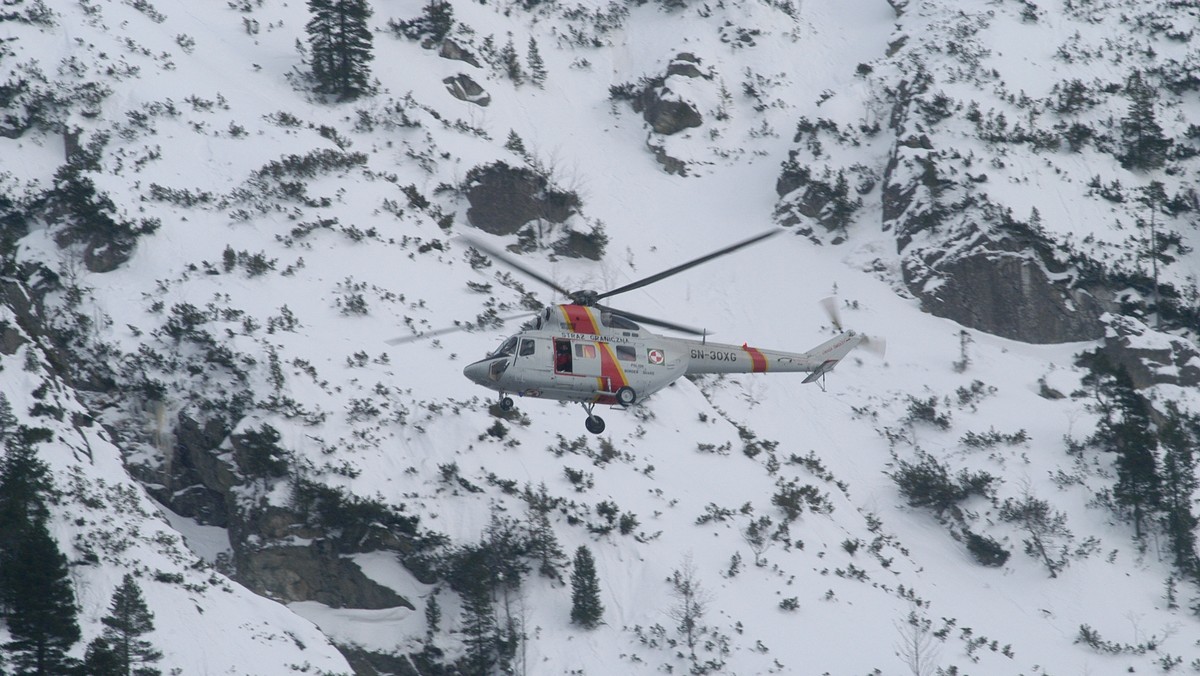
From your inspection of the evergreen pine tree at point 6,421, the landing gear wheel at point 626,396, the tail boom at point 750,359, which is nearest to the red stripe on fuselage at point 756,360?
the tail boom at point 750,359

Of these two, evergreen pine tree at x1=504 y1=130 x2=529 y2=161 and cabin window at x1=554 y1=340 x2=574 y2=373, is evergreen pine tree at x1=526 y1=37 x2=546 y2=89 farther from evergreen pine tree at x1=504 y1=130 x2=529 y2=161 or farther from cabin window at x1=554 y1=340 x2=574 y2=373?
cabin window at x1=554 y1=340 x2=574 y2=373

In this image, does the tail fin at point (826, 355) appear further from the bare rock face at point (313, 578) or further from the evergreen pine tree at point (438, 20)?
the evergreen pine tree at point (438, 20)

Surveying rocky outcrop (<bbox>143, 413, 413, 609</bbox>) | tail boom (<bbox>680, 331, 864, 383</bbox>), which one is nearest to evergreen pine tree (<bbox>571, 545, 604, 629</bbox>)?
rocky outcrop (<bbox>143, 413, 413, 609</bbox>)

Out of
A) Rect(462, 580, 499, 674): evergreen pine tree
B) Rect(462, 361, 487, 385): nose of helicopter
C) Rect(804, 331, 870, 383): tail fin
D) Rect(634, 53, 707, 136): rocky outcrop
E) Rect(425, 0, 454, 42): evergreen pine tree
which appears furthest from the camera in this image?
Rect(634, 53, 707, 136): rocky outcrop

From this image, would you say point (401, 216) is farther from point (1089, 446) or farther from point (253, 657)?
point (1089, 446)

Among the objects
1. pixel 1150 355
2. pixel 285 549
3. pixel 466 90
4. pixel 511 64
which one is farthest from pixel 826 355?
pixel 511 64

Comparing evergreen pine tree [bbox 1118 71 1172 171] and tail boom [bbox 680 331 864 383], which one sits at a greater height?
tail boom [bbox 680 331 864 383]
